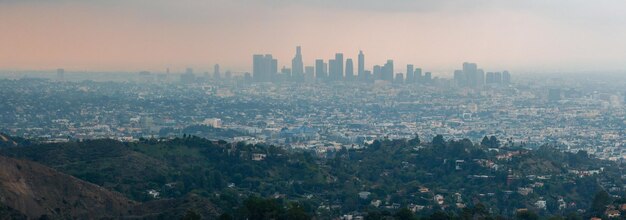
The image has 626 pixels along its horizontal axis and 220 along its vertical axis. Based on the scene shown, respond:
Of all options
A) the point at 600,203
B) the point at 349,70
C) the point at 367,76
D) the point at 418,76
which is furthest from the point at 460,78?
the point at 600,203

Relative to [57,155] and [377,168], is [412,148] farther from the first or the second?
[57,155]

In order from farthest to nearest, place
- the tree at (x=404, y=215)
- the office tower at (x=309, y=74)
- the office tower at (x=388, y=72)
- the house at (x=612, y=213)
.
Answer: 1. the office tower at (x=309, y=74)
2. the office tower at (x=388, y=72)
3. the house at (x=612, y=213)
4. the tree at (x=404, y=215)

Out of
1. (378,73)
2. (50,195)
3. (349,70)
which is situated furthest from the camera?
(349,70)

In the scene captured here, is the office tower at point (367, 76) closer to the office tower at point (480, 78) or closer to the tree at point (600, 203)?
the office tower at point (480, 78)

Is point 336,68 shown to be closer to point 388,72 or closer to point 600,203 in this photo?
point 388,72

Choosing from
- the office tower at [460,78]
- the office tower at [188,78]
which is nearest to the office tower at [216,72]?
the office tower at [188,78]

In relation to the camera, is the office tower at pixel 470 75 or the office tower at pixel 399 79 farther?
the office tower at pixel 470 75
